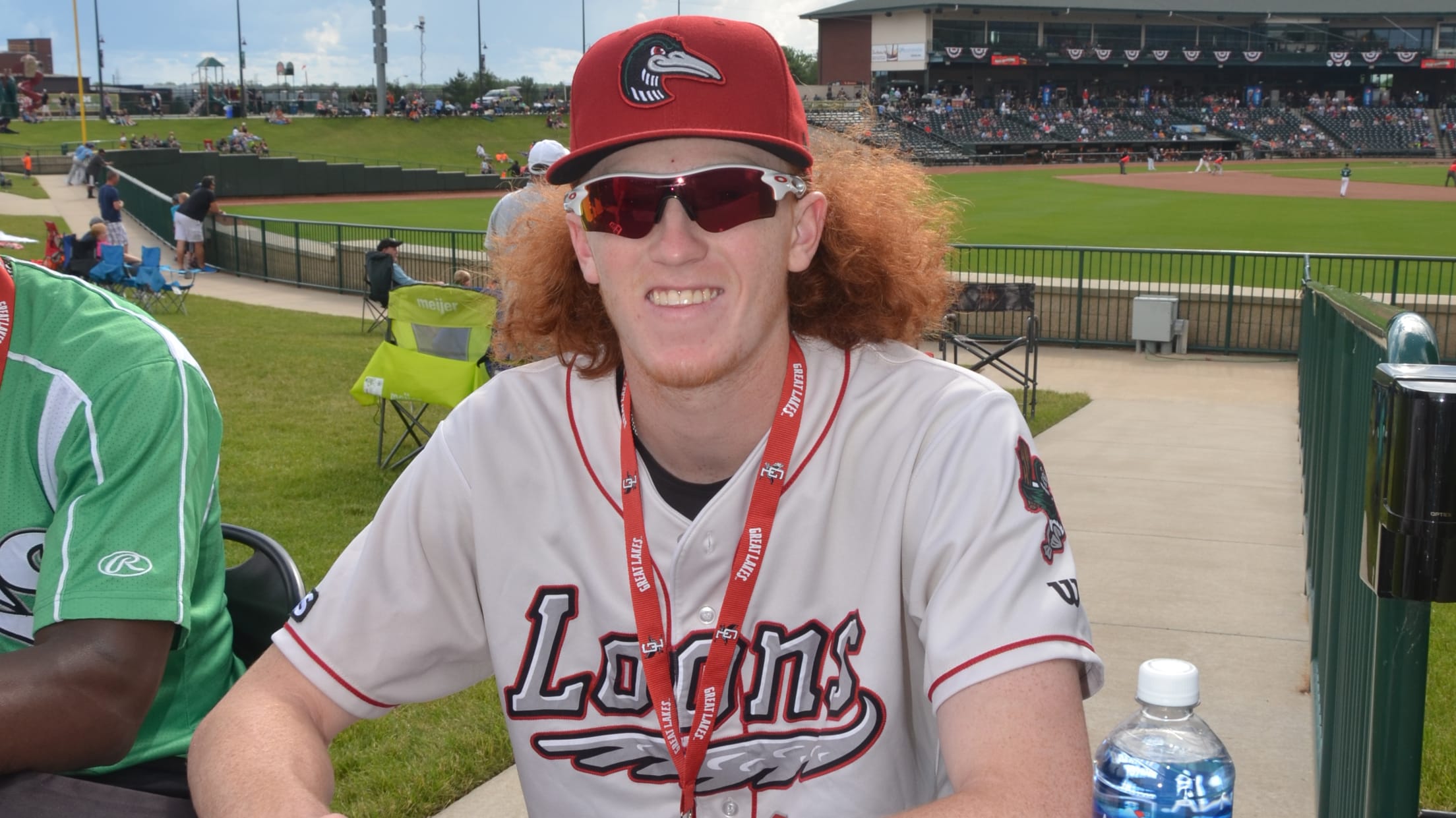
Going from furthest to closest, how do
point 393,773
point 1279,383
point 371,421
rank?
point 1279,383 → point 371,421 → point 393,773

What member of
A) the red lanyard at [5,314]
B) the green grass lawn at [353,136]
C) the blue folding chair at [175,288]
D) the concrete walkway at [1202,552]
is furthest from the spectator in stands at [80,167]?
the red lanyard at [5,314]

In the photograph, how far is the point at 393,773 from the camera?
3.97 meters

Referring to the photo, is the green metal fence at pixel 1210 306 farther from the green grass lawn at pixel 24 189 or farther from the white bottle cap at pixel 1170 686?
the green grass lawn at pixel 24 189

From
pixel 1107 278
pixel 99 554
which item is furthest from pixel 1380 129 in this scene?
pixel 99 554

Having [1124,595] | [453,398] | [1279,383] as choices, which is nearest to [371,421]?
[453,398]

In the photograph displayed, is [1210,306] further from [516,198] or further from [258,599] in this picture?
[258,599]

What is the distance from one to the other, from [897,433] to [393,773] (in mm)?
2579

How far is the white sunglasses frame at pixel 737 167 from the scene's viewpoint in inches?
82.2

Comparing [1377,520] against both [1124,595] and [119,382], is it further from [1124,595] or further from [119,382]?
[1124,595]

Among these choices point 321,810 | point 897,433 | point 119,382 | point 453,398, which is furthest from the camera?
point 453,398

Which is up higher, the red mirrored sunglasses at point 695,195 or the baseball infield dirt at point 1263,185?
the red mirrored sunglasses at point 695,195

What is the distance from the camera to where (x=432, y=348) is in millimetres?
8031

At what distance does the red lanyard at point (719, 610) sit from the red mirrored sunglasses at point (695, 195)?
0.35m

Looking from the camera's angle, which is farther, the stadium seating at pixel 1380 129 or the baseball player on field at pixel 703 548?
the stadium seating at pixel 1380 129
